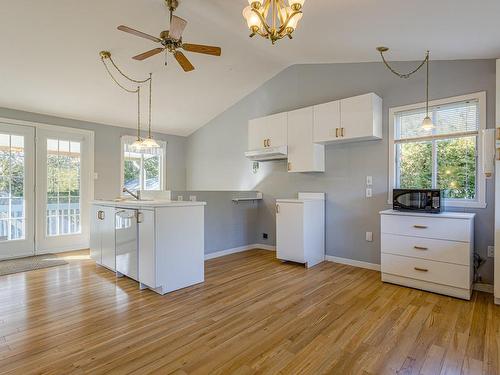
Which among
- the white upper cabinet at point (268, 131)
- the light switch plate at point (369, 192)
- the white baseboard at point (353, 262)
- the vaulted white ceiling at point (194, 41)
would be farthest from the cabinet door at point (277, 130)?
the white baseboard at point (353, 262)

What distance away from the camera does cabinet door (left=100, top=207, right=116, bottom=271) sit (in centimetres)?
362

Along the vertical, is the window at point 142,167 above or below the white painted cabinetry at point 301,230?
above

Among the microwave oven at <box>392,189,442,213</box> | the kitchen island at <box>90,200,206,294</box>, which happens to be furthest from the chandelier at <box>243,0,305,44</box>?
the microwave oven at <box>392,189,442,213</box>

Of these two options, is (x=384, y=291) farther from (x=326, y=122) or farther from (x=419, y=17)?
(x=419, y=17)

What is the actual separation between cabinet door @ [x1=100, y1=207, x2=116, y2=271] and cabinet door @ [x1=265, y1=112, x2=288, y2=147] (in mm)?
2584

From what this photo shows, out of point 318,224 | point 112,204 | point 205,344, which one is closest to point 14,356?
point 205,344

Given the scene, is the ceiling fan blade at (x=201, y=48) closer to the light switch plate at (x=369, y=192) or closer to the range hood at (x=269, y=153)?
the range hood at (x=269, y=153)

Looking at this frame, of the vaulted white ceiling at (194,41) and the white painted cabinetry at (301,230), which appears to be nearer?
the vaulted white ceiling at (194,41)

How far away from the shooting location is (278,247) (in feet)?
13.9

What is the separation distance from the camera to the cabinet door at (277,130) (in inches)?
178

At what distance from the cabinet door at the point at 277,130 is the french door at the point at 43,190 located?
3325 mm

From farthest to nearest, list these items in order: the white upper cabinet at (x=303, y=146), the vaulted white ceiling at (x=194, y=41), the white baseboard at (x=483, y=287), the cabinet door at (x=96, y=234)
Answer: the white upper cabinet at (x=303, y=146) < the cabinet door at (x=96, y=234) < the white baseboard at (x=483, y=287) < the vaulted white ceiling at (x=194, y=41)

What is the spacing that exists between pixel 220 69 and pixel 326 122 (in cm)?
187

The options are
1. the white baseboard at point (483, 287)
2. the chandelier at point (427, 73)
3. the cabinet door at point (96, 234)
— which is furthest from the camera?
the cabinet door at point (96, 234)
